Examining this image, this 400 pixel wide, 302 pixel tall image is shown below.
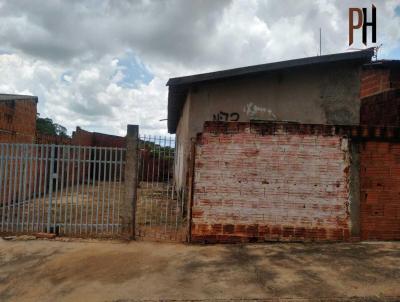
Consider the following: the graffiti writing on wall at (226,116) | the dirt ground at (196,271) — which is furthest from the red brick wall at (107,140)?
the dirt ground at (196,271)

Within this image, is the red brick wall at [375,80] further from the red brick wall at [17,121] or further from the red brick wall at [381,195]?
the red brick wall at [17,121]

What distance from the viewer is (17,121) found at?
40.0ft

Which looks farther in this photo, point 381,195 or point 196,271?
point 381,195

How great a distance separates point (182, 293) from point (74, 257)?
2.44 metres

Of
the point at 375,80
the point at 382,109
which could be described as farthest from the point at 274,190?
the point at 375,80

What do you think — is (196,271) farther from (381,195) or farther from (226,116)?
(226,116)

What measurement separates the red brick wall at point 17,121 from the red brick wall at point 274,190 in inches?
315

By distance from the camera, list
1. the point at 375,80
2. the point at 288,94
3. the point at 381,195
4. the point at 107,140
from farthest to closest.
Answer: the point at 107,140 < the point at 375,80 < the point at 288,94 < the point at 381,195

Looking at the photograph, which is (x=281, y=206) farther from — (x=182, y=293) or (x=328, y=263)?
(x=182, y=293)

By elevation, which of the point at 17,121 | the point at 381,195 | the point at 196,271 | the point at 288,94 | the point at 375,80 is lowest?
the point at 196,271

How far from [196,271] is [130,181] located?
2566 mm

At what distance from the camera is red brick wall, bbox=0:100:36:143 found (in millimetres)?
11180

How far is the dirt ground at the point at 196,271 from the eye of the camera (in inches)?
170

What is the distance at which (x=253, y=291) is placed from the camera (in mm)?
4344
